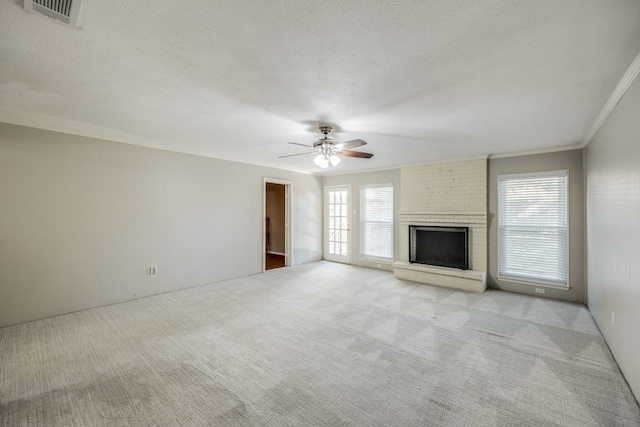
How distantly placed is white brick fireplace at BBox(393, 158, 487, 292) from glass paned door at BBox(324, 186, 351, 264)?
161 centimetres

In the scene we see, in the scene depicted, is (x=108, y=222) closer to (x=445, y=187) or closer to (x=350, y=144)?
(x=350, y=144)

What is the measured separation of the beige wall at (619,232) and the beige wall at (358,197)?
10.8 ft

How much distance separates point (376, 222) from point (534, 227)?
3.05 meters

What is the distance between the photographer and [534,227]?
4633mm

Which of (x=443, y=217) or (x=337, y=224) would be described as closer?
(x=443, y=217)

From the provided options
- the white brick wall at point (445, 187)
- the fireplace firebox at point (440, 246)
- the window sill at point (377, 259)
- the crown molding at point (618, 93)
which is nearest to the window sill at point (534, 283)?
the fireplace firebox at point (440, 246)

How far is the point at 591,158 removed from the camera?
12.2ft

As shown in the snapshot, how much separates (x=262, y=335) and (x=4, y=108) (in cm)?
370

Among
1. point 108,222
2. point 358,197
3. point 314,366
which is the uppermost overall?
point 358,197

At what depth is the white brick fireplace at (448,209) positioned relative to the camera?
5.03 m

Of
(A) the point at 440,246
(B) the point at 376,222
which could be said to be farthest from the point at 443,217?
(B) the point at 376,222

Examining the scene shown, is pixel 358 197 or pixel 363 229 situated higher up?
pixel 358 197

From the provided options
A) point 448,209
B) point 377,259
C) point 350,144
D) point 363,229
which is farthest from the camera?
point 363,229

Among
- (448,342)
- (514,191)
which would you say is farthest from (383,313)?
(514,191)
